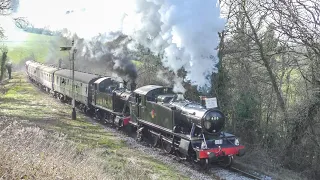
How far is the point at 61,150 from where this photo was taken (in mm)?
9422

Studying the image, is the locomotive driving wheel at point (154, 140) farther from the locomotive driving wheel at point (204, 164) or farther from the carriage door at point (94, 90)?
the carriage door at point (94, 90)

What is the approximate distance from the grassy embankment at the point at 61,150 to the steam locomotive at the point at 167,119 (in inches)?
42.3

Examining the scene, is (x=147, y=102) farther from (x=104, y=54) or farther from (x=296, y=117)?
(x=104, y=54)

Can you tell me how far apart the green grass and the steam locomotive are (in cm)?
1996

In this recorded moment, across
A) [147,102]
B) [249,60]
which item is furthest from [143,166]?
[249,60]

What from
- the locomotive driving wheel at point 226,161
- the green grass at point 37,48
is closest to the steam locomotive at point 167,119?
the locomotive driving wheel at point 226,161

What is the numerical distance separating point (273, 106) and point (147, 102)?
251 inches

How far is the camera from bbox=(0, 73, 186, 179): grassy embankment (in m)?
6.49

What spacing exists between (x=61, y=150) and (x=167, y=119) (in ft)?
15.5

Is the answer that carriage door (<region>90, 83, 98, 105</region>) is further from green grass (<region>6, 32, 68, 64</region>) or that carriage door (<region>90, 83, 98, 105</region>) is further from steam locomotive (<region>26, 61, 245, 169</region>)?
green grass (<region>6, 32, 68, 64</region>)

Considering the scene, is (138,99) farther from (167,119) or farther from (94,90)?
(94,90)

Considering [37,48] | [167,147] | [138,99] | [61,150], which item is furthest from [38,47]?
[61,150]

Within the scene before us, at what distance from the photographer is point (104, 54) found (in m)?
25.9

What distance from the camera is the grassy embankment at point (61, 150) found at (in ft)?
21.3
